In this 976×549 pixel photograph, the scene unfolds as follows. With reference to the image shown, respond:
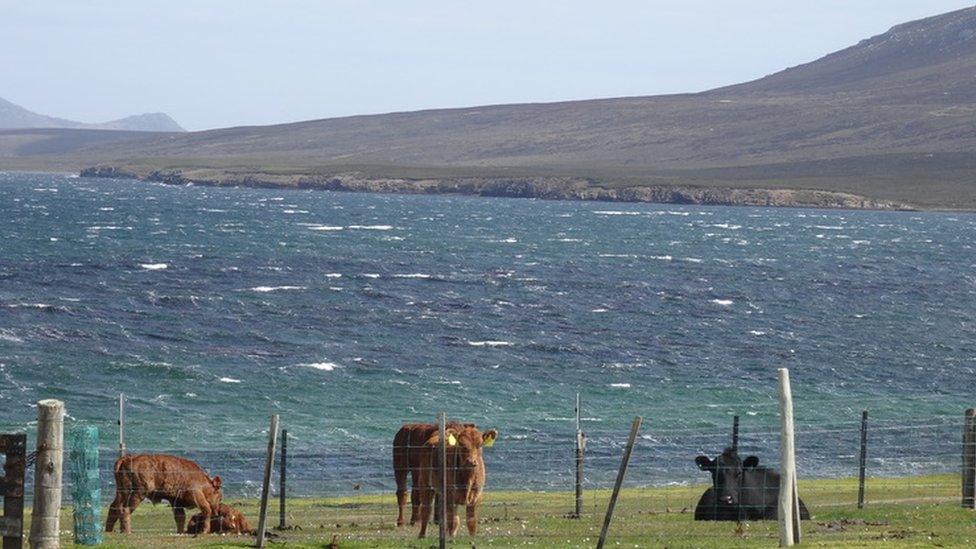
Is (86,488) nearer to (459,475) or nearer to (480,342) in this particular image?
(459,475)

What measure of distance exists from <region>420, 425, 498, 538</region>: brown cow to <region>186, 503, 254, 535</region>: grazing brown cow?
214 cm

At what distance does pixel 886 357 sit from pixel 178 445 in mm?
27136

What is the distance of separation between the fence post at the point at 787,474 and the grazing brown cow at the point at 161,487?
6.52 metres

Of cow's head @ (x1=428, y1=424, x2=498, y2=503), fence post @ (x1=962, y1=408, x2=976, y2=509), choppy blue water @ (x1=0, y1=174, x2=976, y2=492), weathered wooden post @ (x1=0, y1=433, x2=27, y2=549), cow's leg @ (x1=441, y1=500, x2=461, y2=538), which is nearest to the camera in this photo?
weathered wooden post @ (x1=0, y1=433, x2=27, y2=549)

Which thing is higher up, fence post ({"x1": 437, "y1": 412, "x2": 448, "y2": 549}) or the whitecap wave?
fence post ({"x1": 437, "y1": 412, "x2": 448, "y2": 549})

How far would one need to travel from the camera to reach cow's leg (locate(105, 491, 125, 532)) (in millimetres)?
18594

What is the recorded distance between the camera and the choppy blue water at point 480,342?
3475 centimetres

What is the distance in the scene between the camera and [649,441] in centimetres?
3362

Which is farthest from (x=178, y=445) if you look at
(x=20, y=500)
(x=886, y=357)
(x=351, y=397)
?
(x=886, y=357)

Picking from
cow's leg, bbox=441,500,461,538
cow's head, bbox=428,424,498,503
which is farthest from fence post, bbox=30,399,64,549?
cow's leg, bbox=441,500,461,538

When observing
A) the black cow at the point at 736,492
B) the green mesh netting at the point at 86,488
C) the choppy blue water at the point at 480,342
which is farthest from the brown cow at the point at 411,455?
the choppy blue water at the point at 480,342

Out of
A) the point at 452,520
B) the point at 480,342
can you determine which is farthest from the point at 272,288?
the point at 452,520

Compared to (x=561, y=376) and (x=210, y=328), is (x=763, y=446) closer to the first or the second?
(x=561, y=376)

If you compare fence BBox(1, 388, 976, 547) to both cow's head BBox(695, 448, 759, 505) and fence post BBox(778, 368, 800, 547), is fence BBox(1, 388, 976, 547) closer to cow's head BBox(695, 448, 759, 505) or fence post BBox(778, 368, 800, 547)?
cow's head BBox(695, 448, 759, 505)
